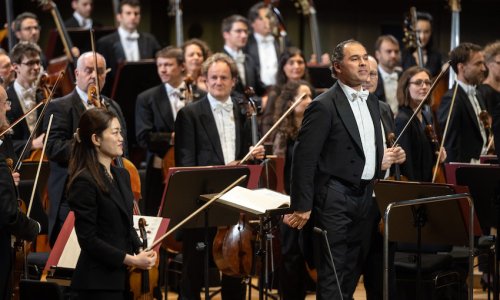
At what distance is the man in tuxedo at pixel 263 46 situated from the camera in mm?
8148

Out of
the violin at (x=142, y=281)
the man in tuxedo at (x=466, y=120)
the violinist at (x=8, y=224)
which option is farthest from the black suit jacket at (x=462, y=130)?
the violinist at (x=8, y=224)

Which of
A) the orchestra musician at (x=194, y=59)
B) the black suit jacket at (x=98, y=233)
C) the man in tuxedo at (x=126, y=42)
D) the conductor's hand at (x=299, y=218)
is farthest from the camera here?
the man in tuxedo at (x=126, y=42)

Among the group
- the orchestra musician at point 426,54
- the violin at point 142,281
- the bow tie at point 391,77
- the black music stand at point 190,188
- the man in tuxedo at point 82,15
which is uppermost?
the man in tuxedo at point 82,15

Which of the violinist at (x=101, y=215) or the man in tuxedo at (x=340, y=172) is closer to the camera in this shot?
the violinist at (x=101, y=215)

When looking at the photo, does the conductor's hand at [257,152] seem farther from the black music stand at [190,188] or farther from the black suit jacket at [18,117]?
the black suit jacket at [18,117]

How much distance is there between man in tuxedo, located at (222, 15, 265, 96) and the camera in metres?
7.72


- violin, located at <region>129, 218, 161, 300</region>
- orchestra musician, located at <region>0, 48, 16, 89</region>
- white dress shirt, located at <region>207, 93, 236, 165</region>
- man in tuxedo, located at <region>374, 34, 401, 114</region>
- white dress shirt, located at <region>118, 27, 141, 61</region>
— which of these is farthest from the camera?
white dress shirt, located at <region>118, 27, 141, 61</region>

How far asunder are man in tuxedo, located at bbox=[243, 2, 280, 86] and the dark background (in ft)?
6.91

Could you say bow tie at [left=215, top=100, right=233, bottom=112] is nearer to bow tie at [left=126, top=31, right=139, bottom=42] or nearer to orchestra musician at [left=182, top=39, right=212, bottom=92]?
orchestra musician at [left=182, top=39, right=212, bottom=92]

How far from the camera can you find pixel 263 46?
828 cm

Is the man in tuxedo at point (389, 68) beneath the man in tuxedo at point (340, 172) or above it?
above

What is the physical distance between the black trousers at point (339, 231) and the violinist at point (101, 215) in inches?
36.3

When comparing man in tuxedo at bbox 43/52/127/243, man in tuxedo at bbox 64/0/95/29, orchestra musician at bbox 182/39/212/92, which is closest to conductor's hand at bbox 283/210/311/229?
man in tuxedo at bbox 43/52/127/243

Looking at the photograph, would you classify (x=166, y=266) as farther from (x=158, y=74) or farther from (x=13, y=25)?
(x=13, y=25)
